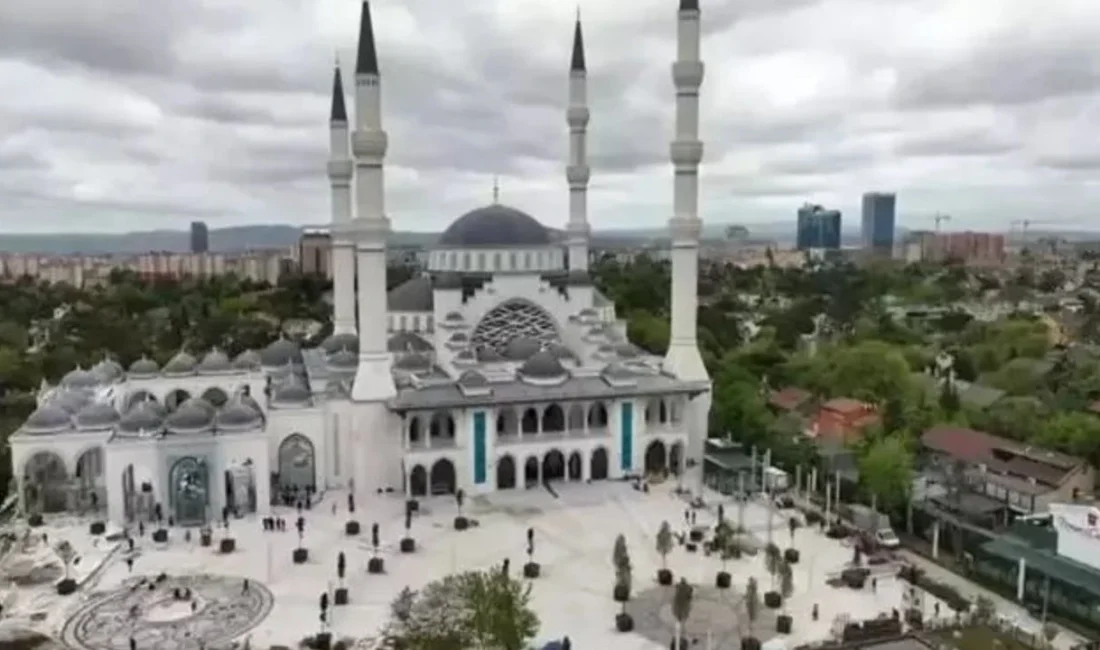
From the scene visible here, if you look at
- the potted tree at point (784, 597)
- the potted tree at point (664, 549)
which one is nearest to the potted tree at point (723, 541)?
the potted tree at point (664, 549)

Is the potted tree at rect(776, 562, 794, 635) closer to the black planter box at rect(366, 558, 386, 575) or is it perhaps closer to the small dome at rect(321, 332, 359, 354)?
the black planter box at rect(366, 558, 386, 575)

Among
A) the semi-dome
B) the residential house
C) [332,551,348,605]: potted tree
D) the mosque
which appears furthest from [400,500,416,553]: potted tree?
the residential house

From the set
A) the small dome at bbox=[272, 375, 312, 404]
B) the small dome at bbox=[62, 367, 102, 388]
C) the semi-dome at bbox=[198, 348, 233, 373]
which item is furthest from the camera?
the semi-dome at bbox=[198, 348, 233, 373]

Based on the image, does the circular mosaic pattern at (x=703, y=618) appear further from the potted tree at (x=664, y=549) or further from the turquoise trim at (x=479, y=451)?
the turquoise trim at (x=479, y=451)

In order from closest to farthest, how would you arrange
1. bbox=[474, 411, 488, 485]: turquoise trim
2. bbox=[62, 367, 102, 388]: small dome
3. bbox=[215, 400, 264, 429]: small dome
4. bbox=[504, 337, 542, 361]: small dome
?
1. bbox=[215, 400, 264, 429]: small dome
2. bbox=[474, 411, 488, 485]: turquoise trim
3. bbox=[62, 367, 102, 388]: small dome
4. bbox=[504, 337, 542, 361]: small dome

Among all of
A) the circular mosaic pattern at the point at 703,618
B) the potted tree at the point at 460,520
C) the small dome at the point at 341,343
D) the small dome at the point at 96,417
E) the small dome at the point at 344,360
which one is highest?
the small dome at the point at 341,343

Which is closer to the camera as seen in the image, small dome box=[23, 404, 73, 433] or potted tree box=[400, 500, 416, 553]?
potted tree box=[400, 500, 416, 553]
